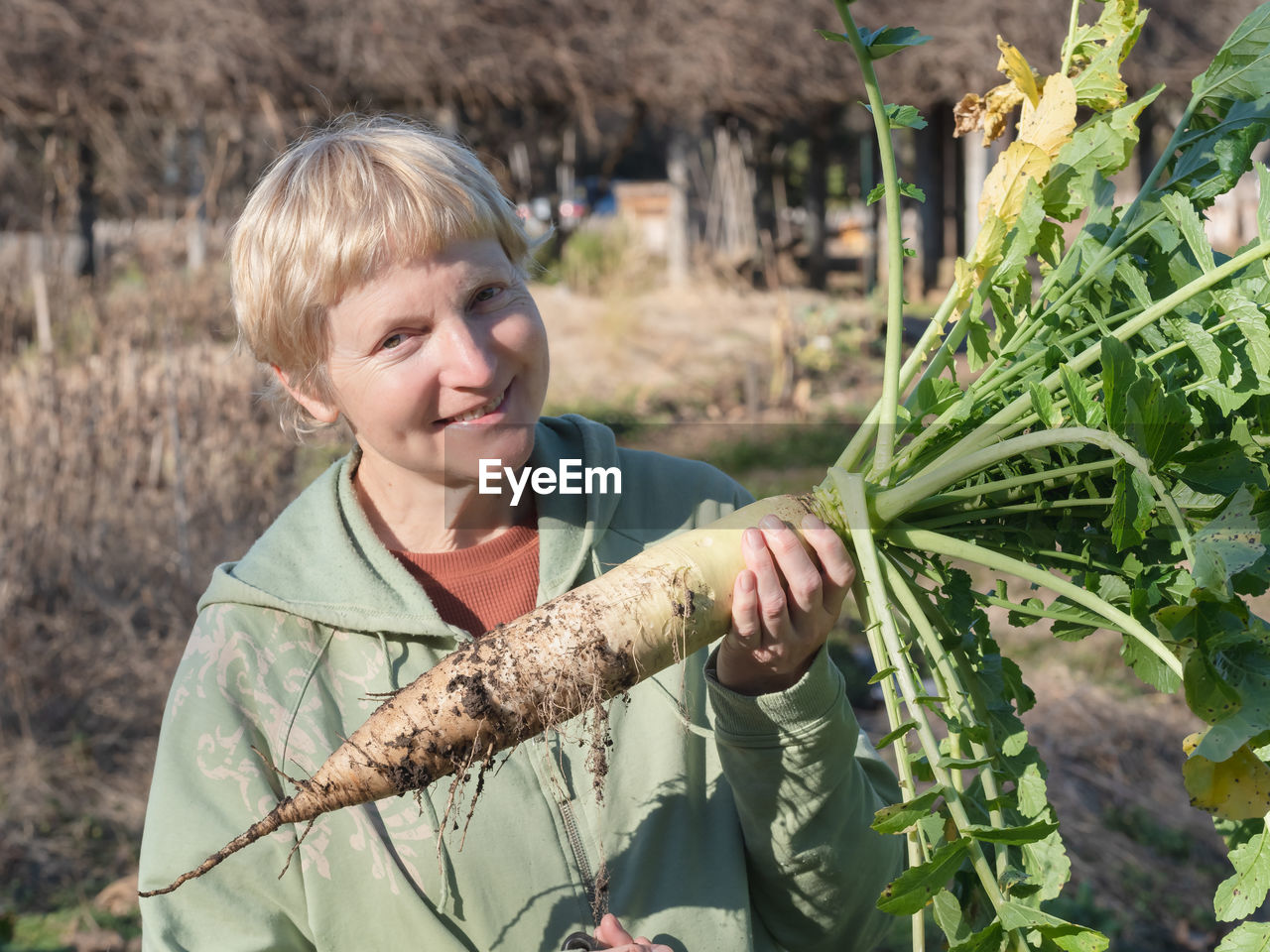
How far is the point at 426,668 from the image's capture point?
171 cm

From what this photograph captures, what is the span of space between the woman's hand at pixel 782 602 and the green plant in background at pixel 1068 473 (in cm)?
6

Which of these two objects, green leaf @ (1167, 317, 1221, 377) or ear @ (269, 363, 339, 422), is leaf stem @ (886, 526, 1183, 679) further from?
ear @ (269, 363, 339, 422)

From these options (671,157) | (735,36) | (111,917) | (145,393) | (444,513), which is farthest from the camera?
(671,157)

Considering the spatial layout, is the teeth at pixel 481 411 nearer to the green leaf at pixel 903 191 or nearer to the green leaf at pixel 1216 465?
the green leaf at pixel 903 191

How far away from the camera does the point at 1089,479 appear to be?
145 cm

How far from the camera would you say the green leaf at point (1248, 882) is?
4.10 ft

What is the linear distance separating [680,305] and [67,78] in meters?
6.00

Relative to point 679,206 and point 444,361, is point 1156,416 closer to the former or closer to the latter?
point 444,361

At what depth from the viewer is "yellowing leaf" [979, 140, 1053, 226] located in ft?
5.23

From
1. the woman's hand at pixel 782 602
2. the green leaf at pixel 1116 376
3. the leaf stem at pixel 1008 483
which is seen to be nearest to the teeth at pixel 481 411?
the woman's hand at pixel 782 602

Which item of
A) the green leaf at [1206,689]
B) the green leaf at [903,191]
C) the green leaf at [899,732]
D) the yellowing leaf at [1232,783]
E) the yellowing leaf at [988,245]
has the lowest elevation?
the yellowing leaf at [1232,783]

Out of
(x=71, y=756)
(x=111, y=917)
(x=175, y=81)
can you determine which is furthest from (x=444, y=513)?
(x=175, y=81)

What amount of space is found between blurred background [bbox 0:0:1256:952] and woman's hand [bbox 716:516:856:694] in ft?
2.68

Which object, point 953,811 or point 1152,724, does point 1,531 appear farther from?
point 1152,724
